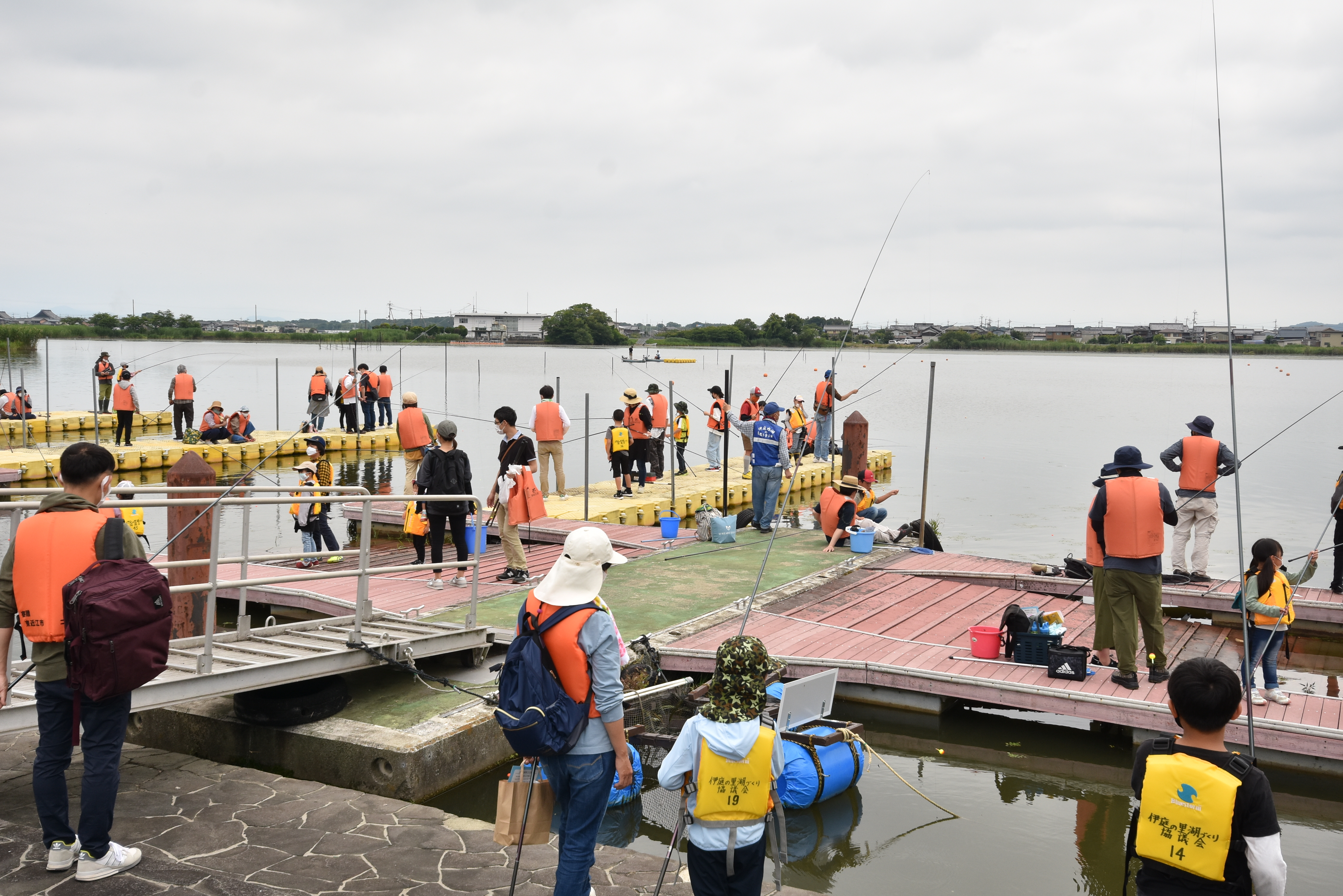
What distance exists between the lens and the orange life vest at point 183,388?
2534 cm

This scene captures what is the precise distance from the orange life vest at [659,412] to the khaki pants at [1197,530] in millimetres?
10374

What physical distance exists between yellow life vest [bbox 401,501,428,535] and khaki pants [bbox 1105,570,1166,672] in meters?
6.61

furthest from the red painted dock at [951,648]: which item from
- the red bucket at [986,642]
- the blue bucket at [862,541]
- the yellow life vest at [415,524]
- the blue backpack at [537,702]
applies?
the blue backpack at [537,702]

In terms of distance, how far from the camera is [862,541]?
12984 mm

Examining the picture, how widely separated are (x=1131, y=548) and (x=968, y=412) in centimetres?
4601

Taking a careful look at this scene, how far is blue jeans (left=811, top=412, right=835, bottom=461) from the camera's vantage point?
76.4 ft

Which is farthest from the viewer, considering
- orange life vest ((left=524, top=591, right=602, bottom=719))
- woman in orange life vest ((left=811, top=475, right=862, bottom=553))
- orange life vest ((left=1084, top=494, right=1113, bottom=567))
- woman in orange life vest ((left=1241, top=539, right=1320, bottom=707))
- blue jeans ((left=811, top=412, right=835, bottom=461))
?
blue jeans ((left=811, top=412, right=835, bottom=461))

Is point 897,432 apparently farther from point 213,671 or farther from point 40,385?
point 40,385

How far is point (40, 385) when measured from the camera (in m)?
50.1

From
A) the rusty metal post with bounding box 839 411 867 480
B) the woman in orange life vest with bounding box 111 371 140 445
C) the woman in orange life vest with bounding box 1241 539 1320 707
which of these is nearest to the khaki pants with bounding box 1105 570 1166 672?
the woman in orange life vest with bounding box 1241 539 1320 707

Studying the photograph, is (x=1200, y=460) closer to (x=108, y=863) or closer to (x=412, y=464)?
(x=412, y=464)

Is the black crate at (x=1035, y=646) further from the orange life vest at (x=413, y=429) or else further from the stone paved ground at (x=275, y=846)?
the orange life vest at (x=413, y=429)

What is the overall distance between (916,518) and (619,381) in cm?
5048

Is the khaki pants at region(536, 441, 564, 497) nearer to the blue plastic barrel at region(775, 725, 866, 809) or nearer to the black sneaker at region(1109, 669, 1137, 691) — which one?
the blue plastic barrel at region(775, 725, 866, 809)
